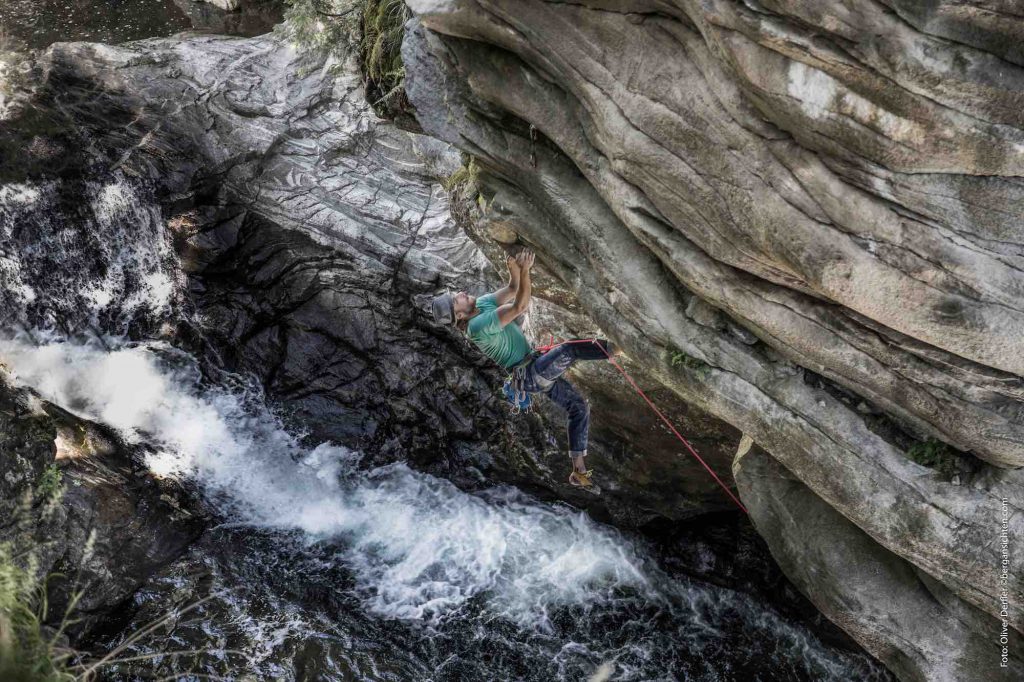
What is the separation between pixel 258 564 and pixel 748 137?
29.4 feet

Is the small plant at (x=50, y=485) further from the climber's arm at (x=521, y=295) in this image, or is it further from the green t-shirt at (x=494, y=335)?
the climber's arm at (x=521, y=295)

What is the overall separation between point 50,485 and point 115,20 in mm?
10879

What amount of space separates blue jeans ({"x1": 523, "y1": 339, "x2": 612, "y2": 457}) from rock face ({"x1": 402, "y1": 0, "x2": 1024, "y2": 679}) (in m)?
Result: 0.40

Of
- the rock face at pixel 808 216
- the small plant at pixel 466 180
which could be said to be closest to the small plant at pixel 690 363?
the rock face at pixel 808 216

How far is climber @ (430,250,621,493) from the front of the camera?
740 centimetres

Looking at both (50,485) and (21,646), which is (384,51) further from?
(21,646)

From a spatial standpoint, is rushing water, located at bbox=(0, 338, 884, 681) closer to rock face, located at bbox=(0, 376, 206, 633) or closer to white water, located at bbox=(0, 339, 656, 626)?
white water, located at bbox=(0, 339, 656, 626)

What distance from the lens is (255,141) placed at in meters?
13.2

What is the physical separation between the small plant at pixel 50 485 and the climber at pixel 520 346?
683 centimetres

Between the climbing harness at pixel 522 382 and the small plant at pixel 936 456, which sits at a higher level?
the small plant at pixel 936 456

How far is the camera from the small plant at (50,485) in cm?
1081

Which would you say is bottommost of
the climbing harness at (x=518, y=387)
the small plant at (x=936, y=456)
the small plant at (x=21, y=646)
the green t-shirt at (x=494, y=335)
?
the small plant at (x=21, y=646)

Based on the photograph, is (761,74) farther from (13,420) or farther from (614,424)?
(13,420)

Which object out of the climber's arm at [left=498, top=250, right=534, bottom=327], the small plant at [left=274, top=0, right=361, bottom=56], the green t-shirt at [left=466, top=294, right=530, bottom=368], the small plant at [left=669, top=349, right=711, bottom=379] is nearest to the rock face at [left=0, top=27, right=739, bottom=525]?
the small plant at [left=274, top=0, right=361, bottom=56]
